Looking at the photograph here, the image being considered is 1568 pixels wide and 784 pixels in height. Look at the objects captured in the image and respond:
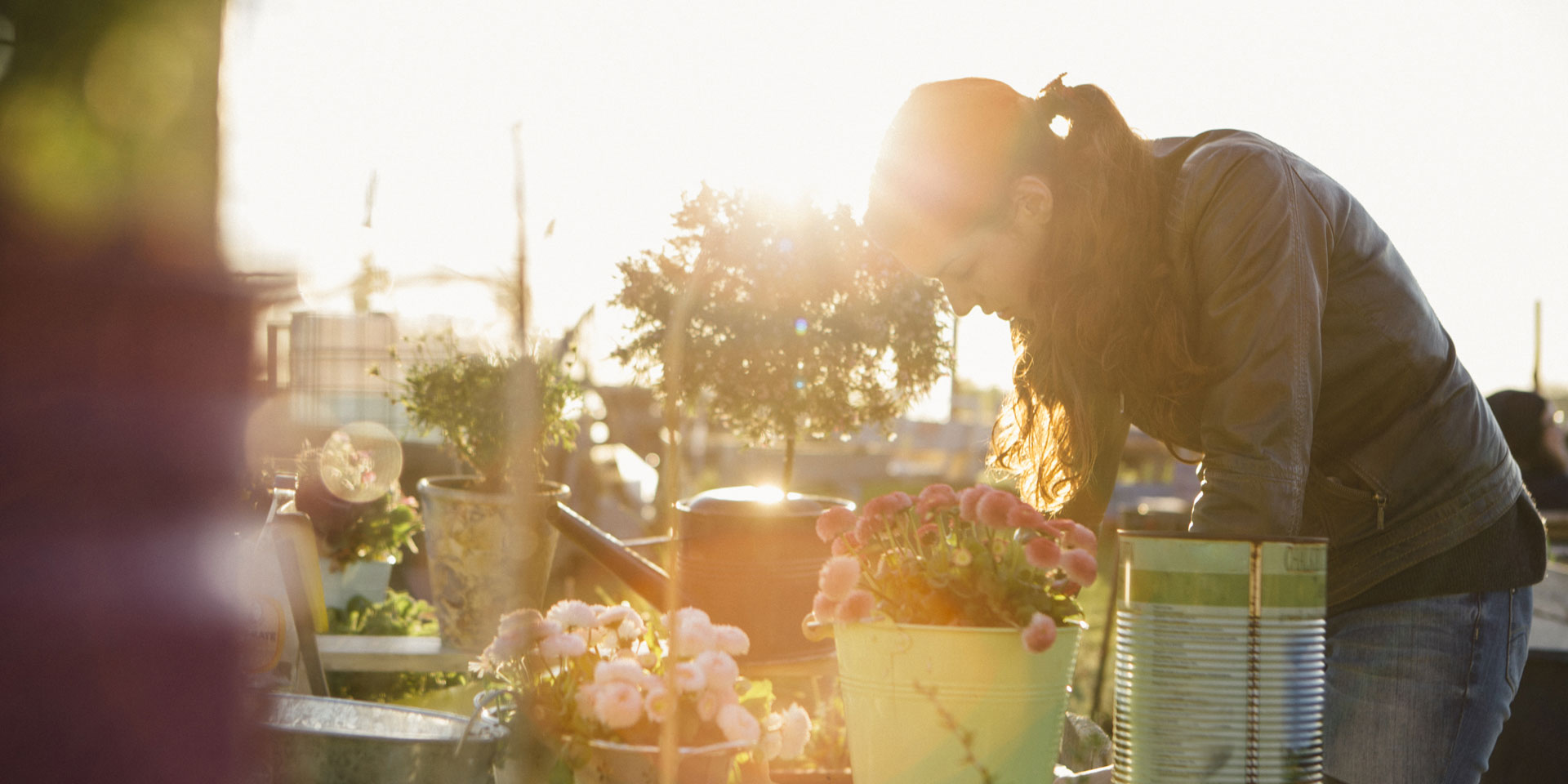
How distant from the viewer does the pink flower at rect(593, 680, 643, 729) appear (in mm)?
1281

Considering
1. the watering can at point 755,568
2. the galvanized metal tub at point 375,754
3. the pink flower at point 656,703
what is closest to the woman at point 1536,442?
the watering can at point 755,568

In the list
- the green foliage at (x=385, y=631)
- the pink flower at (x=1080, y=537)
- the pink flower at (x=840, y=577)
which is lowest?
the green foliage at (x=385, y=631)

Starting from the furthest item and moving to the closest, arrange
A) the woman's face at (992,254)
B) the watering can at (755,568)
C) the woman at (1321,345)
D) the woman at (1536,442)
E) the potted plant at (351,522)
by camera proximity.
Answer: the woman at (1536,442)
the potted plant at (351,522)
the watering can at (755,568)
the woman's face at (992,254)
the woman at (1321,345)

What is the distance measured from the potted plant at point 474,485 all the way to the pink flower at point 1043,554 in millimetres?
2048

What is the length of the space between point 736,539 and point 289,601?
1180mm

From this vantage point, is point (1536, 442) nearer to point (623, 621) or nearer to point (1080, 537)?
point (1080, 537)

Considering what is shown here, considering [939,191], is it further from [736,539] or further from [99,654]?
[736,539]

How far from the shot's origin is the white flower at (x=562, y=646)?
53.1 inches

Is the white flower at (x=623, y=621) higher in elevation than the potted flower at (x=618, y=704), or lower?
higher

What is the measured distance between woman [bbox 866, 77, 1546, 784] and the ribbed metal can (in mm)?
433

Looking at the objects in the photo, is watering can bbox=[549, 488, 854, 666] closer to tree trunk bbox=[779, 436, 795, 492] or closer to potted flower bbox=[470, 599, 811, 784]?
tree trunk bbox=[779, 436, 795, 492]

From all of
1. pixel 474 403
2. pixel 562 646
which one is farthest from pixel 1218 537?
pixel 474 403

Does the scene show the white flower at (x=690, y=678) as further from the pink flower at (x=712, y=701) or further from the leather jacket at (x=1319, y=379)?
the leather jacket at (x=1319, y=379)

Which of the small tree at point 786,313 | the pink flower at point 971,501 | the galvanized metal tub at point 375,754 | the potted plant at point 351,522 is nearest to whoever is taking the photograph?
the galvanized metal tub at point 375,754
